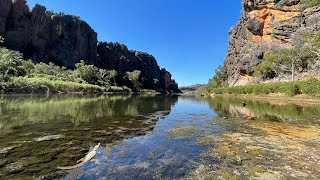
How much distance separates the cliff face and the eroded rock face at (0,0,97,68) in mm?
97221

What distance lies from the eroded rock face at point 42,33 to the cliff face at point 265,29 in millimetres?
97221

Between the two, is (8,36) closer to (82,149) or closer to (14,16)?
(14,16)

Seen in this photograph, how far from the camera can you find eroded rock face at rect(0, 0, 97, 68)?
11731cm

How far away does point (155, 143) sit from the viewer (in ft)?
37.3

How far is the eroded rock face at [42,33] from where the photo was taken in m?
117

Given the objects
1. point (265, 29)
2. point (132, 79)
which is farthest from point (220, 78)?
point (132, 79)

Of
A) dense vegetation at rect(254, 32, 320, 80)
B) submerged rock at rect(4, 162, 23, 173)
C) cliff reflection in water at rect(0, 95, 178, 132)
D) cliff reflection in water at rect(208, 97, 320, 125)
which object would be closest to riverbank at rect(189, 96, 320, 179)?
submerged rock at rect(4, 162, 23, 173)

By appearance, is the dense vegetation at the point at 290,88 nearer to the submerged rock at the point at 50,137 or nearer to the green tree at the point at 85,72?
Answer: the submerged rock at the point at 50,137

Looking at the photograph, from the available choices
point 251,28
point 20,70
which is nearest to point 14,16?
point 20,70

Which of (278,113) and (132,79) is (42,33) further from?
(278,113)

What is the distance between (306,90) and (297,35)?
52748mm

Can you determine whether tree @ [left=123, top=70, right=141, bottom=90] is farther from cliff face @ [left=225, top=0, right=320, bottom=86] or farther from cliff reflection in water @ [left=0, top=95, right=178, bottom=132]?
cliff reflection in water @ [left=0, top=95, right=178, bottom=132]

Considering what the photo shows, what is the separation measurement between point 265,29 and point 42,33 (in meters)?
115

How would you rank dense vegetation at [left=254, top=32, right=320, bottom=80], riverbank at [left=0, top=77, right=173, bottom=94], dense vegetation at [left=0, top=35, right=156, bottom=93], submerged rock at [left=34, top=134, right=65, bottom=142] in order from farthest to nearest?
dense vegetation at [left=254, top=32, right=320, bottom=80] → dense vegetation at [left=0, top=35, right=156, bottom=93] → riverbank at [left=0, top=77, right=173, bottom=94] → submerged rock at [left=34, top=134, right=65, bottom=142]
